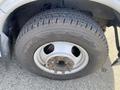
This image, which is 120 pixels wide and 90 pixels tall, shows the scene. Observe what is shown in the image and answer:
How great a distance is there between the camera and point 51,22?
212 centimetres

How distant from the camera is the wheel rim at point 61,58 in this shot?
2.29 metres

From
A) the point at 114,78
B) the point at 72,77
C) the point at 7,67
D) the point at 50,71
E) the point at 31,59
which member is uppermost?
the point at 7,67

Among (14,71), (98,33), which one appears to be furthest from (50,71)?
(98,33)

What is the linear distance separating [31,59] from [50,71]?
245 mm

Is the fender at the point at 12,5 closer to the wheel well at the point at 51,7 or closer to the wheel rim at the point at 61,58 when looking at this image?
the wheel well at the point at 51,7

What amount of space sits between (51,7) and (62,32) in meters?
0.30

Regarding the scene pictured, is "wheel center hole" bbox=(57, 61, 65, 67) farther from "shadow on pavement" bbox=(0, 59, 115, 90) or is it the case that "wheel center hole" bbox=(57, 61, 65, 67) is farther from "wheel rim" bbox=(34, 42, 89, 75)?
"shadow on pavement" bbox=(0, 59, 115, 90)

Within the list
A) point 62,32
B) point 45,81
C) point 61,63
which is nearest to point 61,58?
point 61,63

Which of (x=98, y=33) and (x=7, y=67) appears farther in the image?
(x=7, y=67)

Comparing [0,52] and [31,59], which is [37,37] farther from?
[0,52]

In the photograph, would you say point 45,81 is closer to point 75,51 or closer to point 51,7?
point 75,51

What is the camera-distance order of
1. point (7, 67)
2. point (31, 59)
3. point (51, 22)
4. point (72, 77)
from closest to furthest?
point (51, 22) < point (31, 59) < point (72, 77) < point (7, 67)

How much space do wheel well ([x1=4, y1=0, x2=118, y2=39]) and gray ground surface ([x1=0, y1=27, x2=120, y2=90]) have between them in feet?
1.38

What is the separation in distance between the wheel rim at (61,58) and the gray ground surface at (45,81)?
0.56ft
